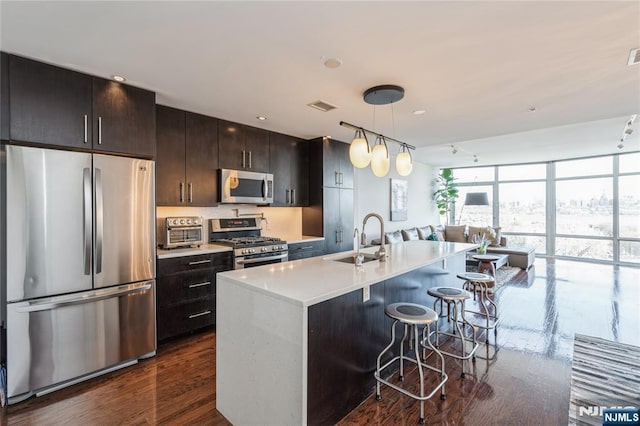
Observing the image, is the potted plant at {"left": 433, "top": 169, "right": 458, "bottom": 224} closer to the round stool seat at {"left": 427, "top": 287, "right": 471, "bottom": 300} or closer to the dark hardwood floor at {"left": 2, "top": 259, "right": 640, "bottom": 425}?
the dark hardwood floor at {"left": 2, "top": 259, "right": 640, "bottom": 425}

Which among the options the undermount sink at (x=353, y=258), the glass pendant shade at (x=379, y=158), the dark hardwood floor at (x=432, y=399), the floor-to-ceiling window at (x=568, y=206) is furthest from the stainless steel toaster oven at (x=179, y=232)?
the floor-to-ceiling window at (x=568, y=206)

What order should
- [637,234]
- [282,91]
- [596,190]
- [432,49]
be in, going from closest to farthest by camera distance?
1. [432,49]
2. [282,91]
3. [637,234]
4. [596,190]

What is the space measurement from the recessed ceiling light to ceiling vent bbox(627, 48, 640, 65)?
2.07 metres

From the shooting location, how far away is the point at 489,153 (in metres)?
7.05

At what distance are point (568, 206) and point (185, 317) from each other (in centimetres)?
925

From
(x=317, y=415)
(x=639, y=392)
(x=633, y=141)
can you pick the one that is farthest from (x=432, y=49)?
(x=633, y=141)

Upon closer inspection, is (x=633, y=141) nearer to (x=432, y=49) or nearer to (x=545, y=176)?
(x=545, y=176)

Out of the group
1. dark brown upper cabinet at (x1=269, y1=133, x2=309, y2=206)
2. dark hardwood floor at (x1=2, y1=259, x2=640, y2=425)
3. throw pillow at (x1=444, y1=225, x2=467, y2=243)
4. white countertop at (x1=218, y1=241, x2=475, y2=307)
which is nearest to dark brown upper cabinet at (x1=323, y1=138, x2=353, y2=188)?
dark brown upper cabinet at (x1=269, y1=133, x2=309, y2=206)

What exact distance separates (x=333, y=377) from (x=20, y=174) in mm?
2636

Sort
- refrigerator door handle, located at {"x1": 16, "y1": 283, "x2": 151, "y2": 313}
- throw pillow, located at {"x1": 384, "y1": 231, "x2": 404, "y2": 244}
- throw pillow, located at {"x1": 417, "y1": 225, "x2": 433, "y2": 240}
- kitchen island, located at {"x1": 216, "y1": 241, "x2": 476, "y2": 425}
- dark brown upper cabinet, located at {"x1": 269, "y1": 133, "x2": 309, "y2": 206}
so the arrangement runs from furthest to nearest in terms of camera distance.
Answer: throw pillow, located at {"x1": 417, "y1": 225, "x2": 433, "y2": 240}
throw pillow, located at {"x1": 384, "y1": 231, "x2": 404, "y2": 244}
dark brown upper cabinet, located at {"x1": 269, "y1": 133, "x2": 309, "y2": 206}
refrigerator door handle, located at {"x1": 16, "y1": 283, "x2": 151, "y2": 313}
kitchen island, located at {"x1": 216, "y1": 241, "x2": 476, "y2": 425}

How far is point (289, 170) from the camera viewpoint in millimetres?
4637

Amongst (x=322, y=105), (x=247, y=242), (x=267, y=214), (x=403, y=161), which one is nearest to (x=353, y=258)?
(x=403, y=161)

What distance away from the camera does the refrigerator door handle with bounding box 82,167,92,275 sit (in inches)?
95.5

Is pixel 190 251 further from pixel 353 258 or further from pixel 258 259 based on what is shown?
pixel 353 258
